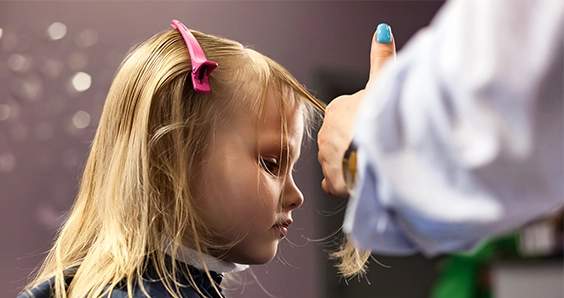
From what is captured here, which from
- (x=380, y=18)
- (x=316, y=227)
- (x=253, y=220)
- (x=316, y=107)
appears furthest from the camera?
(x=380, y=18)

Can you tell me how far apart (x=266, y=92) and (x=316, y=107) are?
0.42 feet

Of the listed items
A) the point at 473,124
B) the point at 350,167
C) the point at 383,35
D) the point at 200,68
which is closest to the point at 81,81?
the point at 200,68

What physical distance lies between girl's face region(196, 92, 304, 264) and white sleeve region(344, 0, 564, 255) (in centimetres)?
50

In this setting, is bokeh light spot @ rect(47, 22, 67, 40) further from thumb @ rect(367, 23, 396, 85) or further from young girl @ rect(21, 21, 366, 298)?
thumb @ rect(367, 23, 396, 85)

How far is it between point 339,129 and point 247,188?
25cm

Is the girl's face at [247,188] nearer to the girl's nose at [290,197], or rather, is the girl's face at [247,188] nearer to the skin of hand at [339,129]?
the girl's nose at [290,197]

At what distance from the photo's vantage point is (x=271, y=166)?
1.00m

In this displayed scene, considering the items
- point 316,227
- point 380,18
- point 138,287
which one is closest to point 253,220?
point 138,287

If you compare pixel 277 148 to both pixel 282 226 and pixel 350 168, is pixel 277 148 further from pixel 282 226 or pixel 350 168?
pixel 350 168

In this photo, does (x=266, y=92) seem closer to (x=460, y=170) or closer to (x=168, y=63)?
(x=168, y=63)

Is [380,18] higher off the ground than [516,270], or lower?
higher

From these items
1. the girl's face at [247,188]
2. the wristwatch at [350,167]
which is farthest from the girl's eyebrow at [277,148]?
the wristwatch at [350,167]

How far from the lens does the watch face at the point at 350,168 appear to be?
608 mm

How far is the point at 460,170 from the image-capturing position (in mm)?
425
